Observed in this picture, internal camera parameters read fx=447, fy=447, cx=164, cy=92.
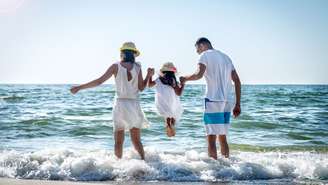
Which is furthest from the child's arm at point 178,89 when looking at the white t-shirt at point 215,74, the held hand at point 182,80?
the white t-shirt at point 215,74

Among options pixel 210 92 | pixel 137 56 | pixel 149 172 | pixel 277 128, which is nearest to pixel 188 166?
pixel 149 172

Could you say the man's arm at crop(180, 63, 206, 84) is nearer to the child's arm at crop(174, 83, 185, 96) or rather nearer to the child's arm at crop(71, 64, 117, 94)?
the child's arm at crop(174, 83, 185, 96)

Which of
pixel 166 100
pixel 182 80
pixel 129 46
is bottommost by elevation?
pixel 166 100

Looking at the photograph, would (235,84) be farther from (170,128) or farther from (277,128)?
(277,128)

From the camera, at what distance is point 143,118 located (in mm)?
6246

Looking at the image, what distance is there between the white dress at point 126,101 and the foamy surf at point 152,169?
53 cm

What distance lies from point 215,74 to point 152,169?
1.56 m

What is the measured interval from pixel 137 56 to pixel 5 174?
7.56 ft

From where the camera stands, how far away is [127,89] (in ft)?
19.8

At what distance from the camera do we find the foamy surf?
5715 mm

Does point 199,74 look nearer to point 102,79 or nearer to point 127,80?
point 127,80

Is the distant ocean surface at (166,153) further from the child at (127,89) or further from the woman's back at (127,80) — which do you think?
the woman's back at (127,80)

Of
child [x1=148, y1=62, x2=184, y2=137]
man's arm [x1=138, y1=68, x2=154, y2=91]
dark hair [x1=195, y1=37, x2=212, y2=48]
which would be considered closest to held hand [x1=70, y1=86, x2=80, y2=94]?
man's arm [x1=138, y1=68, x2=154, y2=91]

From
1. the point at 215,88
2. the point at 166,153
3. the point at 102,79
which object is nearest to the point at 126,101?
the point at 102,79
